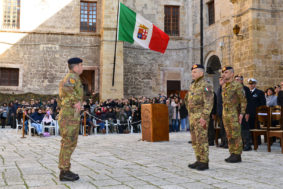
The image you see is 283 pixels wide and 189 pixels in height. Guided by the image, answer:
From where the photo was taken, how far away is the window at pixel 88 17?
2000 centimetres

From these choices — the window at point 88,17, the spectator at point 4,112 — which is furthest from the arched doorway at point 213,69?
the spectator at point 4,112

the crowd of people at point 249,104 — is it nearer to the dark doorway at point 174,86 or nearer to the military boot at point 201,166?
the military boot at point 201,166

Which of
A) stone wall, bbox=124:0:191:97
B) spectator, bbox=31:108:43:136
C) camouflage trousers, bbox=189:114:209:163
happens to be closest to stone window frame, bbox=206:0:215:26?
stone wall, bbox=124:0:191:97

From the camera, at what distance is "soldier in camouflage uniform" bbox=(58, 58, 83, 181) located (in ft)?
12.8

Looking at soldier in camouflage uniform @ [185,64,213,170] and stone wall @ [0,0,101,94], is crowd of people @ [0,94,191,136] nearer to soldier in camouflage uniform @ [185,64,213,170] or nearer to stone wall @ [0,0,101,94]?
stone wall @ [0,0,101,94]

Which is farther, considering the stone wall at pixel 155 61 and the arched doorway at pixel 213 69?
the stone wall at pixel 155 61

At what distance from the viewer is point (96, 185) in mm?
3600

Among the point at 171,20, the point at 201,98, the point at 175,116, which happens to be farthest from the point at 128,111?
the point at 171,20

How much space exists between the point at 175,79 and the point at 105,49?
17.9 feet

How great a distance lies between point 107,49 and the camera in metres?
18.3

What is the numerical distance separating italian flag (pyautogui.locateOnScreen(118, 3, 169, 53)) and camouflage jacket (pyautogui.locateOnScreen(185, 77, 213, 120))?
30.7 ft

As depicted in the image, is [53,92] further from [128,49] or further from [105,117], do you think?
[105,117]

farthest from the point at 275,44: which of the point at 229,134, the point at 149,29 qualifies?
the point at 229,134

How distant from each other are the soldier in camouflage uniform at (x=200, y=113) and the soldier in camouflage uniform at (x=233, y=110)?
0.98m
